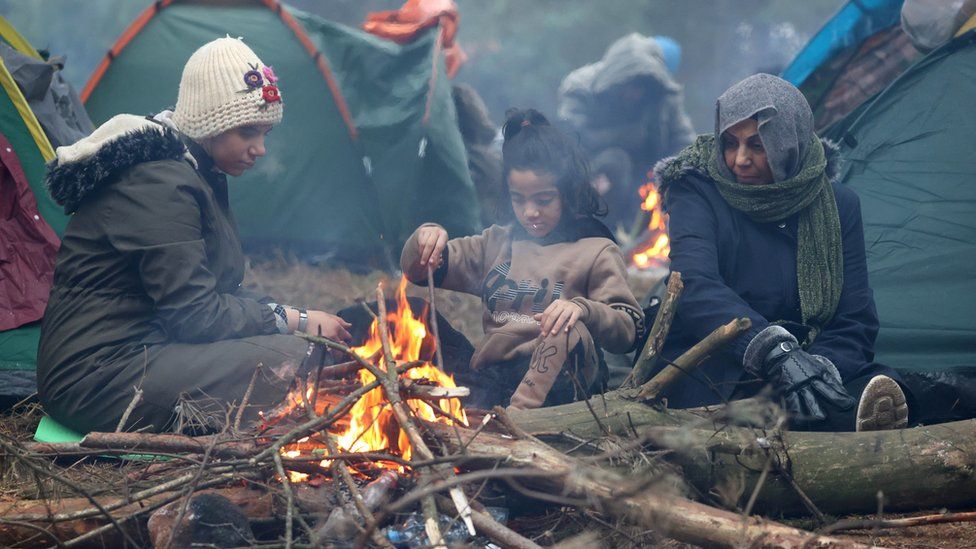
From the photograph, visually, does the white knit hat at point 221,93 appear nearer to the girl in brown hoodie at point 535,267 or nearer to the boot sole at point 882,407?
the girl in brown hoodie at point 535,267

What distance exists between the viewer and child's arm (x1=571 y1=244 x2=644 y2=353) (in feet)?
12.9

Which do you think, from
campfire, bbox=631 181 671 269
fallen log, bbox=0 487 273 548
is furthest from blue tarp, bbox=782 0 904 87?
fallen log, bbox=0 487 273 548

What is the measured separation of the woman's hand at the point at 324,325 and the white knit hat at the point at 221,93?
849 millimetres

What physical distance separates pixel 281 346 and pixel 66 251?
926 millimetres

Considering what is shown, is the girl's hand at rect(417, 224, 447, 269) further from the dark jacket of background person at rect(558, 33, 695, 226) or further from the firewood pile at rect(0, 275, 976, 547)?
the dark jacket of background person at rect(558, 33, 695, 226)

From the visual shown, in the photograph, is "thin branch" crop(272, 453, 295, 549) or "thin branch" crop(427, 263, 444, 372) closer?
"thin branch" crop(272, 453, 295, 549)

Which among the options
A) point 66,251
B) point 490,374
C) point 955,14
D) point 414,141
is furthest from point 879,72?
point 66,251

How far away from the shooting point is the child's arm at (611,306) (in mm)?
3941

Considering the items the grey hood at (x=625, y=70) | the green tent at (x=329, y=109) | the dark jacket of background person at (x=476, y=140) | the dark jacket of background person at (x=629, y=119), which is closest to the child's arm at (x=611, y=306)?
the green tent at (x=329, y=109)

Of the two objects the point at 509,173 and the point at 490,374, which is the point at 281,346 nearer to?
the point at 490,374

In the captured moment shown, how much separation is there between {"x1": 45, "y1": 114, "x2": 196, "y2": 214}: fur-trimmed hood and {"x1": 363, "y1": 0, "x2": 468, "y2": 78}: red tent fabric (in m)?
4.02

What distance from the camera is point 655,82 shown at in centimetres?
989

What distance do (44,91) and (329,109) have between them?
208 centimetres

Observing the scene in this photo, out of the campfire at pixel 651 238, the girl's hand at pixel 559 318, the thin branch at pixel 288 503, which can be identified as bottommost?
the campfire at pixel 651 238
